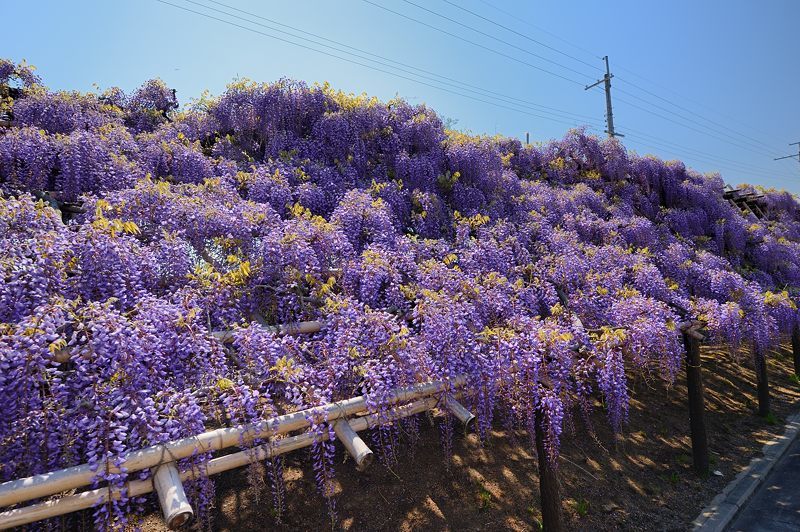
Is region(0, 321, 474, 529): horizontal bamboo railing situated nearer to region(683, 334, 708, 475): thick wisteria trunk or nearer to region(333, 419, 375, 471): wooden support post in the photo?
region(333, 419, 375, 471): wooden support post

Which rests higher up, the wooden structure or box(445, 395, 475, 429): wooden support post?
the wooden structure

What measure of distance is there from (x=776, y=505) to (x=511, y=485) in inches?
172

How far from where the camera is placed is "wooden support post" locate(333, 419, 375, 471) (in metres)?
3.35

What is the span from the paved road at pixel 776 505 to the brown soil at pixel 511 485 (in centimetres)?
42

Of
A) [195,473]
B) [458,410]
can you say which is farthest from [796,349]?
[195,473]

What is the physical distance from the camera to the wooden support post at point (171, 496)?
2.62 meters

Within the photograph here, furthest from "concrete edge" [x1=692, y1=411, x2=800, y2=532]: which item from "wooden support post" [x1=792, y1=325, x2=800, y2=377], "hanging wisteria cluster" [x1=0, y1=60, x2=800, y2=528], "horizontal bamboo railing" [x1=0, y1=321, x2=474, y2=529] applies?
"horizontal bamboo railing" [x1=0, y1=321, x2=474, y2=529]

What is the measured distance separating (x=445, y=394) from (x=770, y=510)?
19.6 feet

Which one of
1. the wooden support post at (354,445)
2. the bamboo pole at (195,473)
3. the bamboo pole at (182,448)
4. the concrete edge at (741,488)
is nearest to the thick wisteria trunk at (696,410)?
the concrete edge at (741,488)

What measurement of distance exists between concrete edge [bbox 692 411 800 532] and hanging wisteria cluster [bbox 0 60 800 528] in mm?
2056

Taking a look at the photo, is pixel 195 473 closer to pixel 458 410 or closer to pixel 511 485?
pixel 458 410

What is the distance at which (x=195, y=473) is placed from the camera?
3.04m

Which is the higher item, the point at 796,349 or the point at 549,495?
the point at 796,349

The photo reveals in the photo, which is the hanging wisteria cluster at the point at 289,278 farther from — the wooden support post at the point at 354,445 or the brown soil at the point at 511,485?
the brown soil at the point at 511,485
